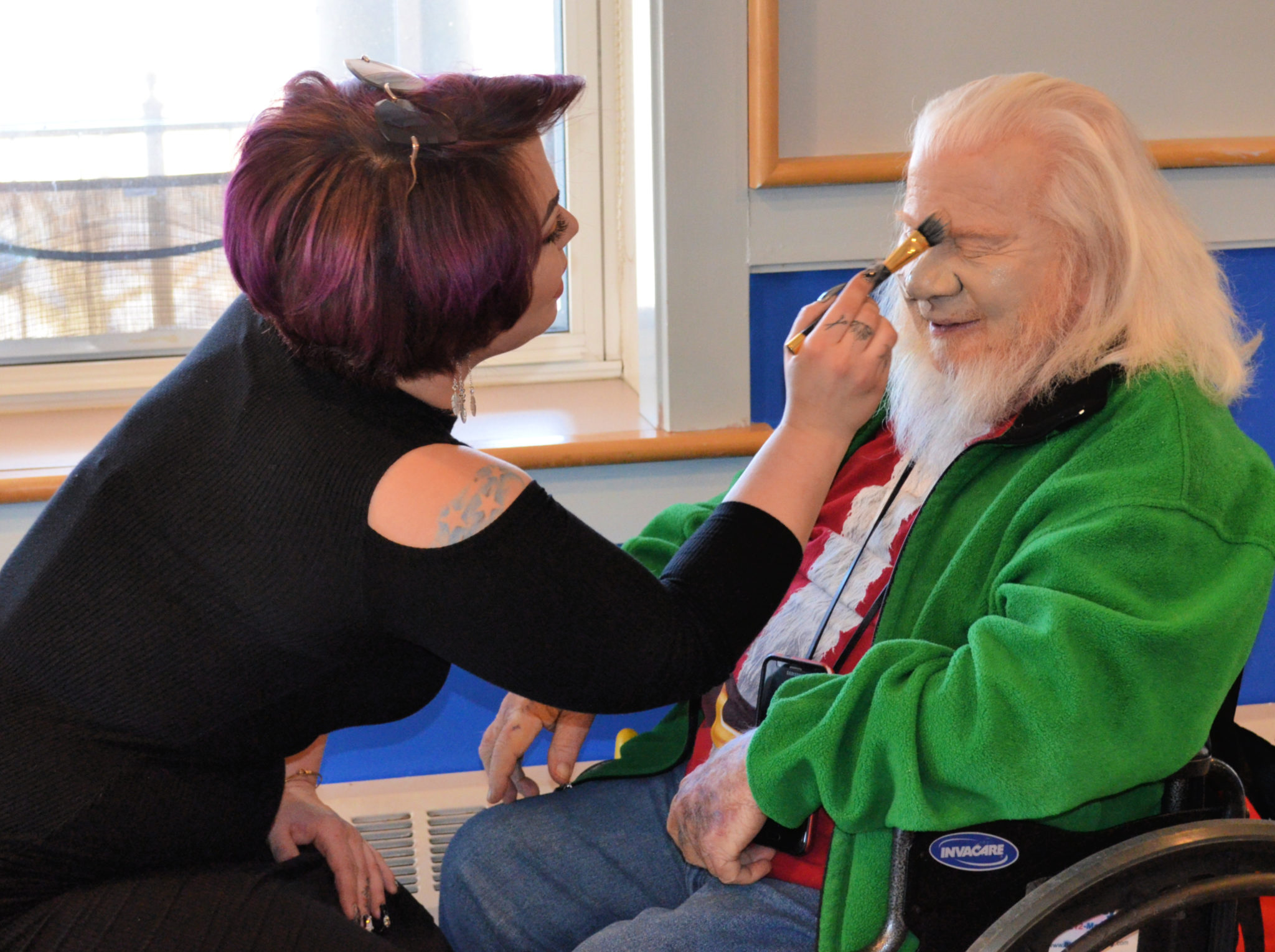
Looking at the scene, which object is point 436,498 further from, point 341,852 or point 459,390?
point 341,852

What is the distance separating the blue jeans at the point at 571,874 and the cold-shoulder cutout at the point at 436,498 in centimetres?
49

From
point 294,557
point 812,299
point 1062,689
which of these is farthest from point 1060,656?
point 812,299

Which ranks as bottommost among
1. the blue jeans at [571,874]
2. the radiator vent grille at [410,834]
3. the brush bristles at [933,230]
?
the radiator vent grille at [410,834]

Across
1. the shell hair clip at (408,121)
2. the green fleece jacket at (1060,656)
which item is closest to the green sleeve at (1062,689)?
the green fleece jacket at (1060,656)

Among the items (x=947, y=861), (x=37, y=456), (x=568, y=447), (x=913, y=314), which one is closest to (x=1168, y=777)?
(x=947, y=861)

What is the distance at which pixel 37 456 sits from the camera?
173 centimetres

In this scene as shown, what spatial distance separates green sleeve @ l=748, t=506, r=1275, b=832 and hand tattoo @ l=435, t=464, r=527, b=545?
35 centimetres

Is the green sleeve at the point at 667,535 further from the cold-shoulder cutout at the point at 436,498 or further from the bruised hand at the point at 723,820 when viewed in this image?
the cold-shoulder cutout at the point at 436,498

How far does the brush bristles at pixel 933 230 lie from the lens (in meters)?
1.22

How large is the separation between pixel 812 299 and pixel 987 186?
59cm

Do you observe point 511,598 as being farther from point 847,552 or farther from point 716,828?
point 847,552

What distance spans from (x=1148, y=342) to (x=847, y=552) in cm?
39

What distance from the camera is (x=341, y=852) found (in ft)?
4.04

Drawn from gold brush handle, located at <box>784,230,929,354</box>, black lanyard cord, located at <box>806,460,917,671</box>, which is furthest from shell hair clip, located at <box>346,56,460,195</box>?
black lanyard cord, located at <box>806,460,917,671</box>
